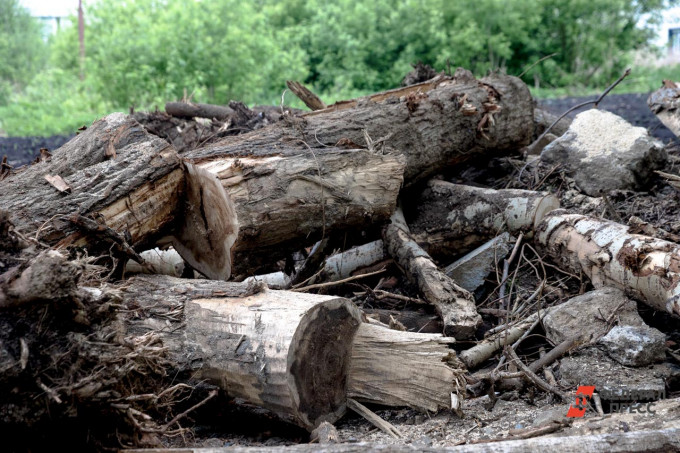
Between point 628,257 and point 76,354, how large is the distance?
258cm

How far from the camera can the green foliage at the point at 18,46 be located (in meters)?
23.9

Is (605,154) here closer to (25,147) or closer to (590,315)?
(590,315)

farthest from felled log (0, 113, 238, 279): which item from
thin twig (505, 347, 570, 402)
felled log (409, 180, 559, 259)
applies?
thin twig (505, 347, 570, 402)

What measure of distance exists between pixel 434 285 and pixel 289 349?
132 cm

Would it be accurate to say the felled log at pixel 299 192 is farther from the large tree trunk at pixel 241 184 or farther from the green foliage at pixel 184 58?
the green foliage at pixel 184 58

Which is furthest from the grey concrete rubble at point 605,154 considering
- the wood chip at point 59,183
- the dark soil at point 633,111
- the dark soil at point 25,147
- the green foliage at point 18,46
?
the green foliage at point 18,46

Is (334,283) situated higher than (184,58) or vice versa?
(184,58)

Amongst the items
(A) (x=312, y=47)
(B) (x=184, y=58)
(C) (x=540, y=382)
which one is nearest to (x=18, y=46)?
(A) (x=312, y=47)

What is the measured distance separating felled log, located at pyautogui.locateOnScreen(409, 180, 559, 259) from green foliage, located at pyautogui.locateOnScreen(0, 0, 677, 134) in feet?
30.1

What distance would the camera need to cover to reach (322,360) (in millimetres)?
2771

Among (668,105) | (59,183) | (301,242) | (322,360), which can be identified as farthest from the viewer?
(668,105)

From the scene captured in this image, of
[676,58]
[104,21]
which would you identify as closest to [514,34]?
[676,58]

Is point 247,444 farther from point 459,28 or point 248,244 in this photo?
point 459,28

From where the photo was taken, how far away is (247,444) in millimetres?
2758
